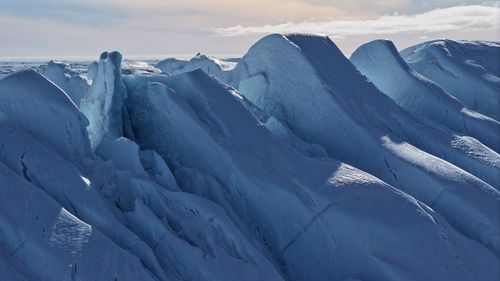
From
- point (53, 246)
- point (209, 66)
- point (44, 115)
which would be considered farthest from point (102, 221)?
point (209, 66)

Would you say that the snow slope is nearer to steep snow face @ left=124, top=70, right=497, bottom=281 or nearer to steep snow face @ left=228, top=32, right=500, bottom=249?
steep snow face @ left=124, top=70, right=497, bottom=281

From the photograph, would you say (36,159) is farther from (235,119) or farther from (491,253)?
(491,253)

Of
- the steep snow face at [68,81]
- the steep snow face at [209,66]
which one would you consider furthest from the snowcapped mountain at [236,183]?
the steep snow face at [68,81]

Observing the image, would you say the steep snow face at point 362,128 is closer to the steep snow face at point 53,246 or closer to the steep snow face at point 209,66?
the steep snow face at point 209,66

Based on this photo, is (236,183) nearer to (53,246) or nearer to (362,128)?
(53,246)

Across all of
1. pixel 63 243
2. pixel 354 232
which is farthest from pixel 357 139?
pixel 63 243

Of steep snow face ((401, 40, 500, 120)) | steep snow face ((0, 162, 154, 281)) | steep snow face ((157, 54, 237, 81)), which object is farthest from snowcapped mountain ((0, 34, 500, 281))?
steep snow face ((401, 40, 500, 120))
